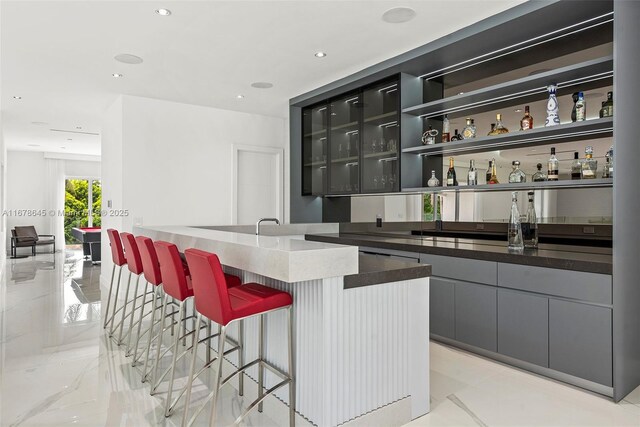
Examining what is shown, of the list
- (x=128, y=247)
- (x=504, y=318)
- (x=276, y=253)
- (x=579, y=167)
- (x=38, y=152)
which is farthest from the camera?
(x=38, y=152)

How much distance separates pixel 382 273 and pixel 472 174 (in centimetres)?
220

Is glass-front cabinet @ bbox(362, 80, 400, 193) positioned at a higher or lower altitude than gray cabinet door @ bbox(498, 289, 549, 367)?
higher

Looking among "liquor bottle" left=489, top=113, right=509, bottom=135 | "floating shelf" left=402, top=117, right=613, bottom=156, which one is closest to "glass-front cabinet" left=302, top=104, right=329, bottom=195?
"floating shelf" left=402, top=117, right=613, bottom=156

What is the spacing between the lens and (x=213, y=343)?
3168 millimetres

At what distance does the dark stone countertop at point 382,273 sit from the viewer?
1.99 m

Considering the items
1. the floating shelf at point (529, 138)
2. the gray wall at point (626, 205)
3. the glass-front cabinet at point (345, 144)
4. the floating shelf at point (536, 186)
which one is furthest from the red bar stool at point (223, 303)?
the glass-front cabinet at point (345, 144)

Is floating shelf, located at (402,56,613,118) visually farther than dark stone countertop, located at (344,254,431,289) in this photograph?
Yes

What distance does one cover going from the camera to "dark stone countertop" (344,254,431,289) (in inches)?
78.4

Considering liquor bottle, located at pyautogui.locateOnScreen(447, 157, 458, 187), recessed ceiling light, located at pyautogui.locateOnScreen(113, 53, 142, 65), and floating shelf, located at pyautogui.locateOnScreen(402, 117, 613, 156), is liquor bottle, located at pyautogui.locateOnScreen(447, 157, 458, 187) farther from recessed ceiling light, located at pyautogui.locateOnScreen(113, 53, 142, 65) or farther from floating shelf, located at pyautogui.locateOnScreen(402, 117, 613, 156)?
recessed ceiling light, located at pyautogui.locateOnScreen(113, 53, 142, 65)

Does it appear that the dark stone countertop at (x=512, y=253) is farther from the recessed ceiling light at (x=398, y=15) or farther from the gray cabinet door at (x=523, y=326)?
the recessed ceiling light at (x=398, y=15)

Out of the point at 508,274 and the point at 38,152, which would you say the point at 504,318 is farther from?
the point at 38,152

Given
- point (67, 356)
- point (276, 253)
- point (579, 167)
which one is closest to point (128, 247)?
point (67, 356)

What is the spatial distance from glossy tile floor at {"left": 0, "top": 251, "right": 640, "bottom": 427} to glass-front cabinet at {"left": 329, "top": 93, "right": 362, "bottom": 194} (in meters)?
2.13

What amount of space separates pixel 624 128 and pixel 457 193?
1.69 meters
